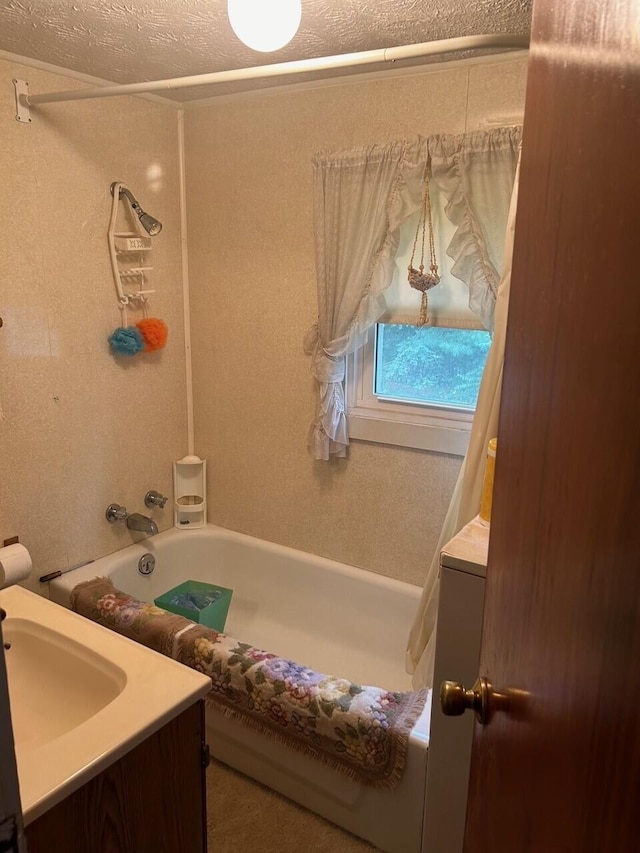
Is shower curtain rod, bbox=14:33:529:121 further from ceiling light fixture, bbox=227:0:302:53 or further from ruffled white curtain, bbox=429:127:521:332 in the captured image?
ruffled white curtain, bbox=429:127:521:332

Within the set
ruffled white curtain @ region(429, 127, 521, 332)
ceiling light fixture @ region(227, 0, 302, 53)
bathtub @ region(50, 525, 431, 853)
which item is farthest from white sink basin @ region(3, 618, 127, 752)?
ruffled white curtain @ region(429, 127, 521, 332)

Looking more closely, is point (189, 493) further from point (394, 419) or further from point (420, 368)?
point (420, 368)

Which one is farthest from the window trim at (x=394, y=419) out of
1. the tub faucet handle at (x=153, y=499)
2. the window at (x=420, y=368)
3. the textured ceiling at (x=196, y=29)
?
the textured ceiling at (x=196, y=29)

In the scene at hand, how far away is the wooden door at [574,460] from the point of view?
41cm

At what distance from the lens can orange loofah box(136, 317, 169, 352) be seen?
2578 millimetres

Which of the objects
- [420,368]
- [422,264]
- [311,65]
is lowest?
[420,368]

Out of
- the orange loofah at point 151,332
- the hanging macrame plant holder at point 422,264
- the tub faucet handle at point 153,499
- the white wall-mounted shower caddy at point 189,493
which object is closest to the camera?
the hanging macrame plant holder at point 422,264

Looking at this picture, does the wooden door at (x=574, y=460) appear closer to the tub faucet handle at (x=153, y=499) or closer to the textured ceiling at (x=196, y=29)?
the textured ceiling at (x=196, y=29)

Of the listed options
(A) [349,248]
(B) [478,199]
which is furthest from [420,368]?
(B) [478,199]

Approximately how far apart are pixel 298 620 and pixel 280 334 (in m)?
1.23

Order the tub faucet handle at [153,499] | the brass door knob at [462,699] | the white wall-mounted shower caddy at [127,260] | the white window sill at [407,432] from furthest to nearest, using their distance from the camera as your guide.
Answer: the tub faucet handle at [153,499], the white wall-mounted shower caddy at [127,260], the white window sill at [407,432], the brass door knob at [462,699]

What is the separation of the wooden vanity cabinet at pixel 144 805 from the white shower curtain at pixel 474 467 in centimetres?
80

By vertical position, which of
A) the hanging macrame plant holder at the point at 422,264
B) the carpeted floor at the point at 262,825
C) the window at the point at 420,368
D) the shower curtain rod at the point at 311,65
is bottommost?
the carpeted floor at the point at 262,825

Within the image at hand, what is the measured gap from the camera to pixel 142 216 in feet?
8.20
